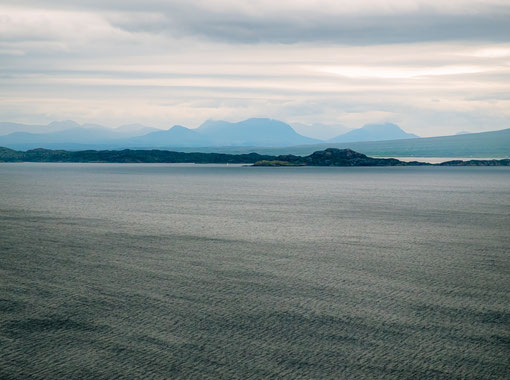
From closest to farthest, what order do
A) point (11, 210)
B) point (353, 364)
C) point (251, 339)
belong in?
point (353, 364) < point (251, 339) < point (11, 210)

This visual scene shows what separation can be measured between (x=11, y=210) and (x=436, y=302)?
29064 millimetres

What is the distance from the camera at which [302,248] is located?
20.6 m

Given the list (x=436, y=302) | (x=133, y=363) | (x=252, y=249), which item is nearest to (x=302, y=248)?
(x=252, y=249)

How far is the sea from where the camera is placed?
9.07 m

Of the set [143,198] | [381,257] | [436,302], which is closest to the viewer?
[436,302]

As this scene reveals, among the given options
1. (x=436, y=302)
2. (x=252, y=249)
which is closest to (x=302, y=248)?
(x=252, y=249)

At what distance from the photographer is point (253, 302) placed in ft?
41.3

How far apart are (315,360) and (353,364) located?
61 centimetres

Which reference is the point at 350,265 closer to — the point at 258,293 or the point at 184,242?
the point at 258,293

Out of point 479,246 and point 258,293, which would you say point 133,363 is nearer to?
point 258,293

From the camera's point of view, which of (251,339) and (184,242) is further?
(184,242)

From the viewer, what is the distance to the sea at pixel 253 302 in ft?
29.8

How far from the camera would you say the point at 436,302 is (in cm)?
1266

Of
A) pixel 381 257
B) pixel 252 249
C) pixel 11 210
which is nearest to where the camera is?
pixel 381 257
